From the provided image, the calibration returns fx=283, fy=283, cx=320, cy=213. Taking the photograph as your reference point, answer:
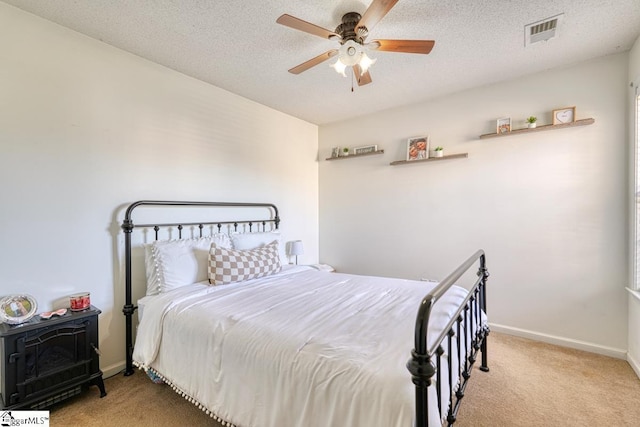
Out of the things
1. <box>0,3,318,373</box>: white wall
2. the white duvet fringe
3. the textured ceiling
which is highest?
the textured ceiling

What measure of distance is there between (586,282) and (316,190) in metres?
3.22

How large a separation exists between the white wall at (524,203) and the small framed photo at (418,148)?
9 centimetres

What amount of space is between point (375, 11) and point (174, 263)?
2.23 metres

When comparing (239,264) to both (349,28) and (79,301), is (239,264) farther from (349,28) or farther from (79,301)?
(349,28)

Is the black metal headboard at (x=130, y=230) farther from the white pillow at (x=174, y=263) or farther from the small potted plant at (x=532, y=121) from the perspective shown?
the small potted plant at (x=532, y=121)

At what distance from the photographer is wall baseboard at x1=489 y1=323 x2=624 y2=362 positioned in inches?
96.8

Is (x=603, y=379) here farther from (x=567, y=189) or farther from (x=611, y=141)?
(x=611, y=141)

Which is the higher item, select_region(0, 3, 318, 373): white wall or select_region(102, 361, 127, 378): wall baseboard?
select_region(0, 3, 318, 373): white wall

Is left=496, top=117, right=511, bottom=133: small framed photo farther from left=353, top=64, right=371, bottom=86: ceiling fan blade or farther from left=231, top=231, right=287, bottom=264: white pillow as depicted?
left=231, top=231, right=287, bottom=264: white pillow

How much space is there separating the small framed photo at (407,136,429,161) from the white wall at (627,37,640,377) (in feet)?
5.43

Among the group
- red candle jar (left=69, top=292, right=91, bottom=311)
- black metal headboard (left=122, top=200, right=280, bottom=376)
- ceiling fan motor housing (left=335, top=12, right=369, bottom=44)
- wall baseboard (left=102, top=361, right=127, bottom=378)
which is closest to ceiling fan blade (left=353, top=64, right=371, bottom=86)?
ceiling fan motor housing (left=335, top=12, right=369, bottom=44)

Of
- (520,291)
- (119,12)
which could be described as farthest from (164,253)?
(520,291)

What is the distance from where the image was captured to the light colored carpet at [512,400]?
1734 millimetres

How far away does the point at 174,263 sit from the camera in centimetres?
228
